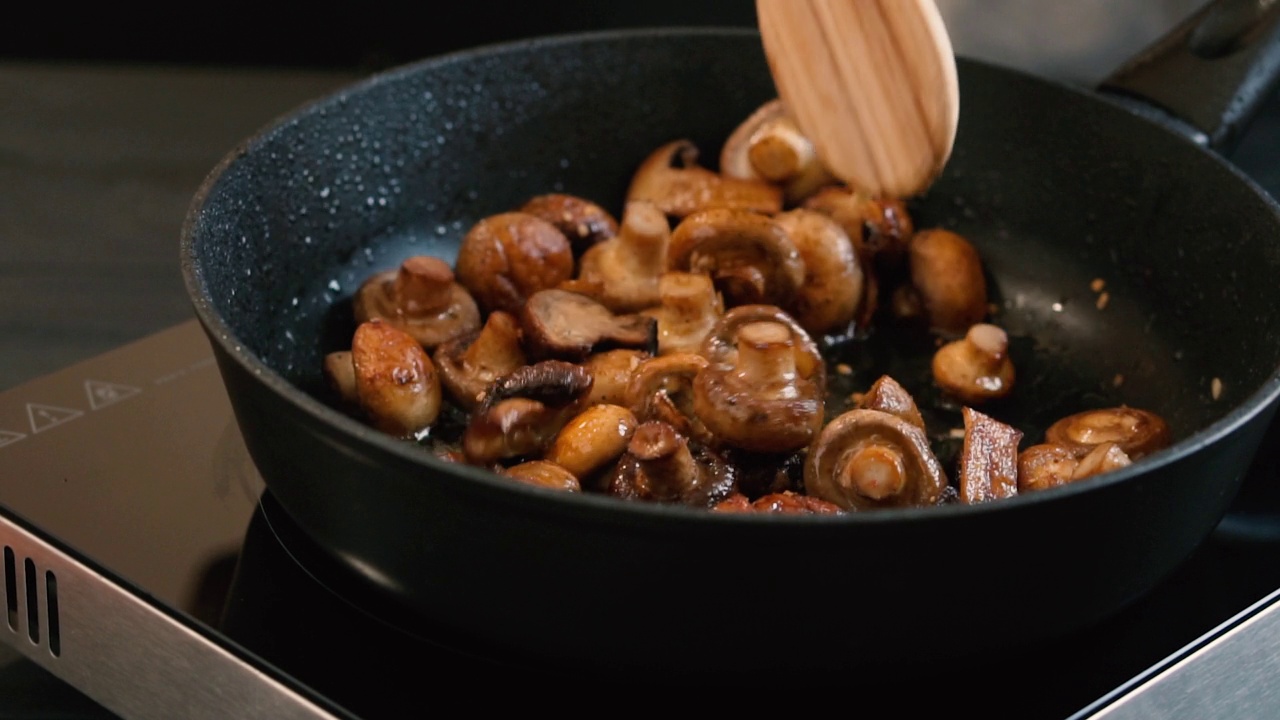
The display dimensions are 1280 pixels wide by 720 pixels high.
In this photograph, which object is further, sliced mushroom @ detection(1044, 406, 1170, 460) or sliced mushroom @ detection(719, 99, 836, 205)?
sliced mushroom @ detection(719, 99, 836, 205)

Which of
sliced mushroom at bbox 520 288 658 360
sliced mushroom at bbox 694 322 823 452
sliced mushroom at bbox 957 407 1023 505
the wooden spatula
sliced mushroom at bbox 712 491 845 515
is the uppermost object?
the wooden spatula

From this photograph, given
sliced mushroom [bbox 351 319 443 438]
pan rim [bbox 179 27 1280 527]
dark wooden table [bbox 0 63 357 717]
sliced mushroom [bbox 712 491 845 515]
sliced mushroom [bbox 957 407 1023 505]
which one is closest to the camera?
pan rim [bbox 179 27 1280 527]

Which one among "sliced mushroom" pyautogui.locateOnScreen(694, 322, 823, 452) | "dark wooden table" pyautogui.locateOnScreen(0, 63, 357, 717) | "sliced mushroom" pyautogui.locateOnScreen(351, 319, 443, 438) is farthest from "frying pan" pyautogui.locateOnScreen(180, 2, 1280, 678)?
"dark wooden table" pyautogui.locateOnScreen(0, 63, 357, 717)

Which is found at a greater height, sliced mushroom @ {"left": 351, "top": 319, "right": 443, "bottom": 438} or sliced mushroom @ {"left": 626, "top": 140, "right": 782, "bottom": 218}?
sliced mushroom @ {"left": 626, "top": 140, "right": 782, "bottom": 218}

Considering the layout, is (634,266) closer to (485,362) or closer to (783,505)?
(485,362)

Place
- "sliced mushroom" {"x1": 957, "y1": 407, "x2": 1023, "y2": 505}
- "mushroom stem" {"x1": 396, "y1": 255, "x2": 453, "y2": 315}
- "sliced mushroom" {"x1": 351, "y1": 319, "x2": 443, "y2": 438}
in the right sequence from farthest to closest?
"mushroom stem" {"x1": 396, "y1": 255, "x2": 453, "y2": 315}, "sliced mushroom" {"x1": 351, "y1": 319, "x2": 443, "y2": 438}, "sliced mushroom" {"x1": 957, "y1": 407, "x2": 1023, "y2": 505}

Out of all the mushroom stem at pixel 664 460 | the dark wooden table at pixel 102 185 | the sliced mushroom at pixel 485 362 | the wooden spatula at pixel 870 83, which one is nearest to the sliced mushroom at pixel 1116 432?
the wooden spatula at pixel 870 83

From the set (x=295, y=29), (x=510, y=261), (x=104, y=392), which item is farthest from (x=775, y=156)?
(x=295, y=29)

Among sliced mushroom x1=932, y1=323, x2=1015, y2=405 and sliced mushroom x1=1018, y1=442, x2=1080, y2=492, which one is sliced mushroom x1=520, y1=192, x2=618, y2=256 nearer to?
sliced mushroom x1=932, y1=323, x2=1015, y2=405

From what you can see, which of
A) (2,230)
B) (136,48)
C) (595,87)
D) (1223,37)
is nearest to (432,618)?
(595,87)
